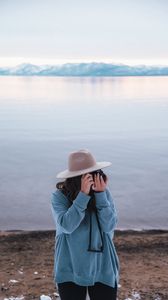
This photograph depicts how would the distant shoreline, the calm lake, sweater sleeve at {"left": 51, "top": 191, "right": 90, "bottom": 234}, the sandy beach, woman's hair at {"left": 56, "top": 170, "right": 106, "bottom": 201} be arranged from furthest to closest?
the calm lake → the distant shoreline → the sandy beach → woman's hair at {"left": 56, "top": 170, "right": 106, "bottom": 201} → sweater sleeve at {"left": 51, "top": 191, "right": 90, "bottom": 234}

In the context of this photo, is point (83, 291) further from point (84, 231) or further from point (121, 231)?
point (121, 231)

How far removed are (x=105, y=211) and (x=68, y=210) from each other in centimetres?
27

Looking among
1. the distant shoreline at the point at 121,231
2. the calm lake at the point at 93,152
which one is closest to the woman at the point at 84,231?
the distant shoreline at the point at 121,231

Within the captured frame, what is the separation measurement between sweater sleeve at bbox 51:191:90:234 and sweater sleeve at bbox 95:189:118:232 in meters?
0.10

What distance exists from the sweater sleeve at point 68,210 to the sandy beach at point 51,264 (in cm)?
282

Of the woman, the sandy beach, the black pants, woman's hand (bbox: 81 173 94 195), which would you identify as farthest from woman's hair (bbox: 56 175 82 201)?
the sandy beach

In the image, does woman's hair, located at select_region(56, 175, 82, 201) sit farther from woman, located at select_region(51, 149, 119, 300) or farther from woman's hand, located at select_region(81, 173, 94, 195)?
woman's hand, located at select_region(81, 173, 94, 195)

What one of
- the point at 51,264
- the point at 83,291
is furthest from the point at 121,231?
the point at 83,291

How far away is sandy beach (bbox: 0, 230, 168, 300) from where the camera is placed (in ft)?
20.5

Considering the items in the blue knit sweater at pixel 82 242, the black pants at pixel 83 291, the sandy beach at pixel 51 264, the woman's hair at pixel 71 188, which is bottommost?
the sandy beach at pixel 51 264

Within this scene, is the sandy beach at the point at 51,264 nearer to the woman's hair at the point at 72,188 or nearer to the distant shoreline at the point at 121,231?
the distant shoreline at the point at 121,231

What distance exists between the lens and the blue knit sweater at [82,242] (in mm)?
3465

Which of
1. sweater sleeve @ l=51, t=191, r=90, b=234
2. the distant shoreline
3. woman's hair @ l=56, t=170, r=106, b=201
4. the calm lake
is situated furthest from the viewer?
the calm lake

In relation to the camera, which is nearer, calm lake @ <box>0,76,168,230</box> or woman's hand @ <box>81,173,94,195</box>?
woman's hand @ <box>81,173,94,195</box>
